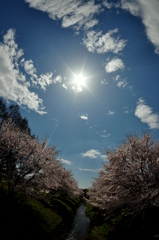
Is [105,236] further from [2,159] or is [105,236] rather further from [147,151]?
[2,159]

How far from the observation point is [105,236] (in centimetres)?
1490

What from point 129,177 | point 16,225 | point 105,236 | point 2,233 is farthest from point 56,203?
point 129,177

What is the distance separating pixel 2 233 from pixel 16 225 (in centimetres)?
208

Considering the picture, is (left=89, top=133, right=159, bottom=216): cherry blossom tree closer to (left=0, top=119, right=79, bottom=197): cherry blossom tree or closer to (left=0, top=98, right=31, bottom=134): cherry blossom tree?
(left=0, top=119, right=79, bottom=197): cherry blossom tree

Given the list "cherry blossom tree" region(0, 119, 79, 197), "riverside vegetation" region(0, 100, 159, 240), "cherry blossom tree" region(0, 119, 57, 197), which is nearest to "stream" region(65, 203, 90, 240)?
"riverside vegetation" region(0, 100, 159, 240)

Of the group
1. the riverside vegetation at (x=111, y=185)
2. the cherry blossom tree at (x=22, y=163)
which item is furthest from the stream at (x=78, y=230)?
the cherry blossom tree at (x=22, y=163)

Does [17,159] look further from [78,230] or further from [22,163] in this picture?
[78,230]

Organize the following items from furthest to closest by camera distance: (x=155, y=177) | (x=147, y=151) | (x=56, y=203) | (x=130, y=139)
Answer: (x=56, y=203) → (x=130, y=139) → (x=147, y=151) → (x=155, y=177)

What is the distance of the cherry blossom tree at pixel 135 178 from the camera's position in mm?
10820

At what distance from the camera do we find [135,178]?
1206cm

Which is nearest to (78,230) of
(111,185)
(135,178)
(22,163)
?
(111,185)

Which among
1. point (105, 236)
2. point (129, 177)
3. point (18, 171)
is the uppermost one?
point (129, 177)

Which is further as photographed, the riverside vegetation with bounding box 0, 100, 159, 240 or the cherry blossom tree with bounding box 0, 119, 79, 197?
the cherry blossom tree with bounding box 0, 119, 79, 197

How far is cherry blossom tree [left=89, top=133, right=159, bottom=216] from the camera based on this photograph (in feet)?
35.5
